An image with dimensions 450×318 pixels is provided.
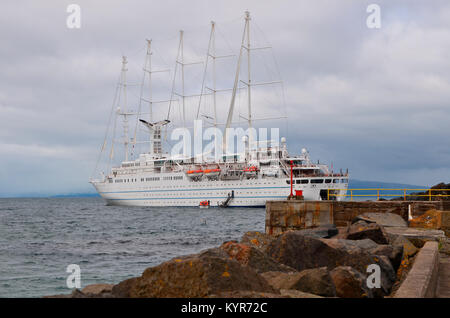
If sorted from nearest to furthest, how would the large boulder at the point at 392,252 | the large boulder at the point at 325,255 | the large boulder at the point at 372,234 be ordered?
the large boulder at the point at 325,255 < the large boulder at the point at 392,252 < the large boulder at the point at 372,234

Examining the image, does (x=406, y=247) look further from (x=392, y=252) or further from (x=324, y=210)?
(x=324, y=210)

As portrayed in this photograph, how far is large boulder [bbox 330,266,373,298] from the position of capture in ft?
21.6

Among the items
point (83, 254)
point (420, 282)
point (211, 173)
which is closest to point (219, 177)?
point (211, 173)

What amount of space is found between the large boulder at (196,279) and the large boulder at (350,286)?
1.21 meters

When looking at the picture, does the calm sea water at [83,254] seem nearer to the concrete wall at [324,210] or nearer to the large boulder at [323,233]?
the concrete wall at [324,210]

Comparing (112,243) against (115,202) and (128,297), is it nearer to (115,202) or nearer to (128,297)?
(128,297)

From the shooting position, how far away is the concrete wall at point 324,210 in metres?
17.0

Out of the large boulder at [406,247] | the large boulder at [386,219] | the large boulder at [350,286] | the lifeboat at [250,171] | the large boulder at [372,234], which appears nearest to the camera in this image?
the large boulder at [350,286]

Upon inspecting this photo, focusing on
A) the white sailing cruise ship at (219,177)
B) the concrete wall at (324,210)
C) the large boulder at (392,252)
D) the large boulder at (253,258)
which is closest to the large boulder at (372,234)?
the large boulder at (392,252)

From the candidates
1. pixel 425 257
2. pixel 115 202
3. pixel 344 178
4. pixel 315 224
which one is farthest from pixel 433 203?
pixel 115 202

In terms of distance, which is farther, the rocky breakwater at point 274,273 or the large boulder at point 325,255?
the large boulder at point 325,255
